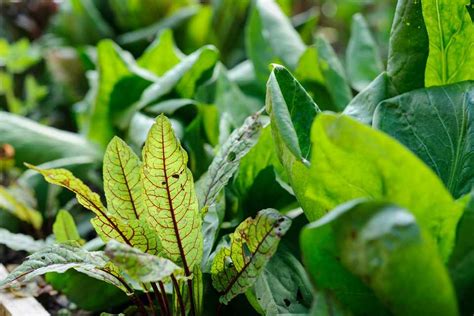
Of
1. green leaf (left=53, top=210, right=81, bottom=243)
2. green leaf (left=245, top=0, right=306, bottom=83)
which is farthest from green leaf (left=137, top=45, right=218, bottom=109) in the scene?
green leaf (left=53, top=210, right=81, bottom=243)

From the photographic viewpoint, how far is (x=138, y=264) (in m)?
0.54

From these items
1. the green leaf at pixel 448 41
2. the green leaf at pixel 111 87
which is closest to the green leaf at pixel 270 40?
the green leaf at pixel 111 87

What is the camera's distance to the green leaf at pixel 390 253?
45 cm

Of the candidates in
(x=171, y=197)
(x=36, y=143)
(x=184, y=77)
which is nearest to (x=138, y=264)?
(x=171, y=197)

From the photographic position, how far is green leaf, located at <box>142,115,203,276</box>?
62cm

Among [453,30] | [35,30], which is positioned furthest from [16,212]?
[35,30]

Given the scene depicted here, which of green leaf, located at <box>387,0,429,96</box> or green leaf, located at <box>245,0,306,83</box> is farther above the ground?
green leaf, located at <box>245,0,306,83</box>

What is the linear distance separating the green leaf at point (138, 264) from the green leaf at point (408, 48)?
1.23 feet

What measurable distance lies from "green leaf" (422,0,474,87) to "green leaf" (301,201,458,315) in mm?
308

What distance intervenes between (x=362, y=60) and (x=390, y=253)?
82 cm

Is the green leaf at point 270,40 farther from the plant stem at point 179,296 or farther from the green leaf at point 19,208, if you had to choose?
the plant stem at point 179,296

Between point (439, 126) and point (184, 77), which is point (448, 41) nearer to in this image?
point (439, 126)

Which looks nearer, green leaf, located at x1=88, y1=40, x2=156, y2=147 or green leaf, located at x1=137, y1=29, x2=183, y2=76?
green leaf, located at x1=88, y1=40, x2=156, y2=147

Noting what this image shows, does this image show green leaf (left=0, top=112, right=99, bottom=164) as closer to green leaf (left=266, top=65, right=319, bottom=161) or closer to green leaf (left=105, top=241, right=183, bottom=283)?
green leaf (left=266, top=65, right=319, bottom=161)
